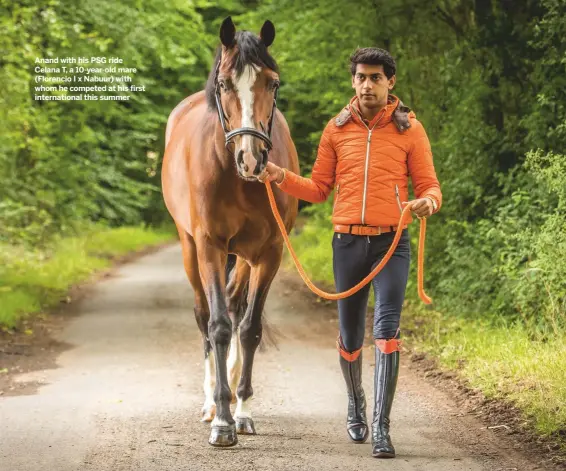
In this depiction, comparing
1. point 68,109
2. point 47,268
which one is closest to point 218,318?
point 47,268

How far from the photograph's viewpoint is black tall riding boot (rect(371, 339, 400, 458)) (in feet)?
17.5

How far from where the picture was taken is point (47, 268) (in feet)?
53.7

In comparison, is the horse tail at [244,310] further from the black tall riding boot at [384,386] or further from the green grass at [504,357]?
the black tall riding boot at [384,386]

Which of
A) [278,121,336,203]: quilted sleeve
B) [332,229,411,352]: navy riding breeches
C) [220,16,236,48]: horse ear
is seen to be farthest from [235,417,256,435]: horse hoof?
[220,16,236,48]: horse ear

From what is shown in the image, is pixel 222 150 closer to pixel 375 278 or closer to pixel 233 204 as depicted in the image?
pixel 233 204

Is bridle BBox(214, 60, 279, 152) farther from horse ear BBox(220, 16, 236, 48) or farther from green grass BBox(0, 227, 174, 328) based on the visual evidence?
green grass BBox(0, 227, 174, 328)

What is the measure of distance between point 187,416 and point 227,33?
8.58 feet

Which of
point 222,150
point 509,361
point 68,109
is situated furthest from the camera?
point 68,109

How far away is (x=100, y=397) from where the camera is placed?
283 inches

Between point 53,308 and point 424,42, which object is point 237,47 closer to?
point 424,42

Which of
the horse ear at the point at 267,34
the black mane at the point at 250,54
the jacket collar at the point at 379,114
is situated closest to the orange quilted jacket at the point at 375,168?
the jacket collar at the point at 379,114

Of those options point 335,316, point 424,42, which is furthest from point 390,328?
point 424,42

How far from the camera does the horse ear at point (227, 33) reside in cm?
553

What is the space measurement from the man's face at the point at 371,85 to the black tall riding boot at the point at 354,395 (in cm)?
149
